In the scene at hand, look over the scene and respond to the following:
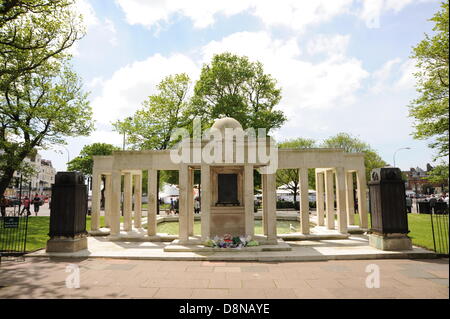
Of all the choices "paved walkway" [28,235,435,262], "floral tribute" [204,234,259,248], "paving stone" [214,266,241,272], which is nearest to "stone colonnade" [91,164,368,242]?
"floral tribute" [204,234,259,248]

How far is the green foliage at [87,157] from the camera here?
177ft

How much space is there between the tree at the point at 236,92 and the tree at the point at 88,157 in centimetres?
3139

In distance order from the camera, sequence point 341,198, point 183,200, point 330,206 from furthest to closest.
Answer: point 330,206 < point 341,198 < point 183,200

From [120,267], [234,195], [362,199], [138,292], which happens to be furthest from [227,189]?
[138,292]

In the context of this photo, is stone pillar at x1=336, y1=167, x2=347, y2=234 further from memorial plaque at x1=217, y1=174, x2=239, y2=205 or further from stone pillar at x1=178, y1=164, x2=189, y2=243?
stone pillar at x1=178, y1=164, x2=189, y2=243

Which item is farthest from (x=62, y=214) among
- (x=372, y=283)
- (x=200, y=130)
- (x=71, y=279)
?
(x=200, y=130)

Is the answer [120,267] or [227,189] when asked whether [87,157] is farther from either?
[120,267]

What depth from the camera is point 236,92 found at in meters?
32.1

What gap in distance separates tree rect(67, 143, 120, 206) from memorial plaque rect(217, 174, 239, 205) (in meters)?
43.2

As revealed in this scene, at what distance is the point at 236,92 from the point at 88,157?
39632 millimetres

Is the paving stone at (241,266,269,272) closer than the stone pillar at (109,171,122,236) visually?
Yes

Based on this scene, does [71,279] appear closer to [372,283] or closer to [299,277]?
[299,277]

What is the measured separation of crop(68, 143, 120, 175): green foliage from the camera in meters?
53.9
